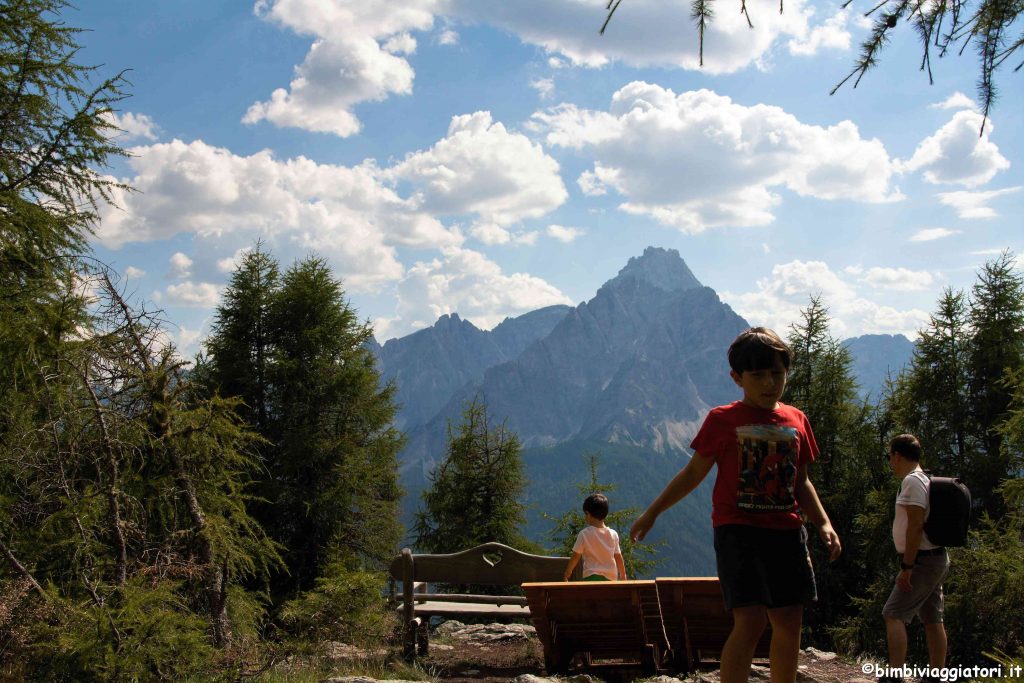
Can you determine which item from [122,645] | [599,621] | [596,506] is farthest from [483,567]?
[122,645]

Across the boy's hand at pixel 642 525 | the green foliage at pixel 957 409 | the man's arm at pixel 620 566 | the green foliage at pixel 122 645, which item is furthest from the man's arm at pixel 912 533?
the green foliage at pixel 957 409

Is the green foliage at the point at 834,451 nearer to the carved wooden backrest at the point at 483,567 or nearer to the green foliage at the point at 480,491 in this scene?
the green foliage at the point at 480,491

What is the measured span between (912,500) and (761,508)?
8.90ft

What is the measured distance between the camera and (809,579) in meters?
3.48

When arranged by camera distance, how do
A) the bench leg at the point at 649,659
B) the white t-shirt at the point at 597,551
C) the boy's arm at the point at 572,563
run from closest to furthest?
the bench leg at the point at 649,659 → the boy's arm at the point at 572,563 → the white t-shirt at the point at 597,551

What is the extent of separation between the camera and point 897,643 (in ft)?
18.5

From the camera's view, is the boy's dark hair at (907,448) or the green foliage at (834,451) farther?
the green foliage at (834,451)

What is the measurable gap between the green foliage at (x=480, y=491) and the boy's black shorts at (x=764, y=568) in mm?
15696

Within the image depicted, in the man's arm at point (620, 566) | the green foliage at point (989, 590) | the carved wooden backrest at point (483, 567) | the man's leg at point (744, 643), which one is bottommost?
the green foliage at point (989, 590)

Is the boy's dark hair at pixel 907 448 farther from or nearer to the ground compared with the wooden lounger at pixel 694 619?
farther from the ground

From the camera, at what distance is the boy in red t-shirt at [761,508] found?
3.47 meters

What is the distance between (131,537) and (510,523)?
12989mm

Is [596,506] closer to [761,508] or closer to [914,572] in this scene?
[914,572]

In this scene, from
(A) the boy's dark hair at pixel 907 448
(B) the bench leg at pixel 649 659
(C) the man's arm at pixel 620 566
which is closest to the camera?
(A) the boy's dark hair at pixel 907 448
